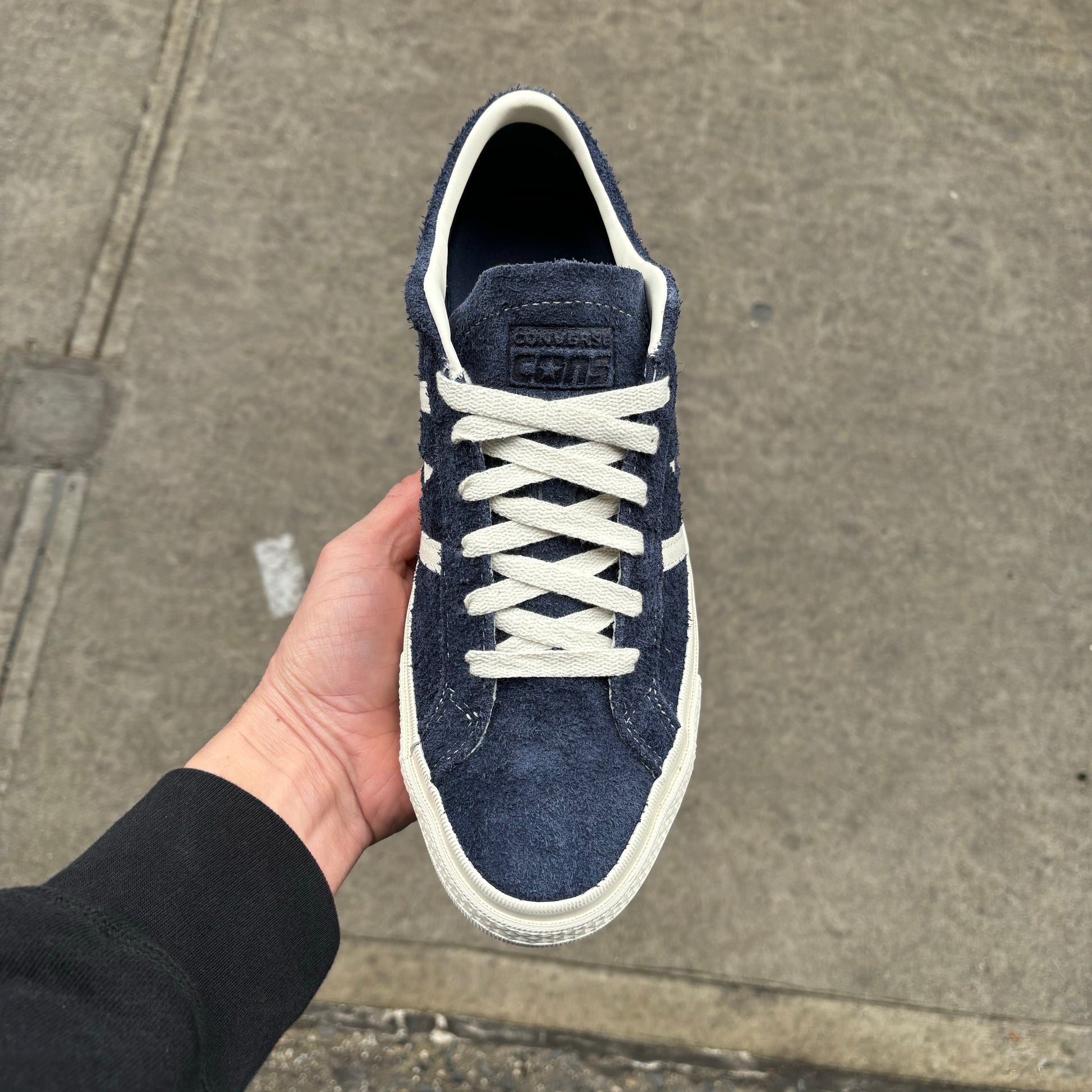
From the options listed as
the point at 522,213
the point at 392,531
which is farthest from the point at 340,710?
the point at 522,213

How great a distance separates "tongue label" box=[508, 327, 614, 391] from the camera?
38.5 inches

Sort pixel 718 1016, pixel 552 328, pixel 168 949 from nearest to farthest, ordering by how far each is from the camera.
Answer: pixel 168 949 < pixel 552 328 < pixel 718 1016

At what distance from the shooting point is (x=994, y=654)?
5.52 feet

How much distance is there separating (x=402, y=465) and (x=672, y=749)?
0.96 m

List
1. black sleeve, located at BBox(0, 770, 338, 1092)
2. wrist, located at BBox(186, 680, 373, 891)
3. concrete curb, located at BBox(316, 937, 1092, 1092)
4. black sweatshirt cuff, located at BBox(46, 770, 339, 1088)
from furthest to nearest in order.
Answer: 1. concrete curb, located at BBox(316, 937, 1092, 1092)
2. wrist, located at BBox(186, 680, 373, 891)
3. black sweatshirt cuff, located at BBox(46, 770, 339, 1088)
4. black sleeve, located at BBox(0, 770, 338, 1092)

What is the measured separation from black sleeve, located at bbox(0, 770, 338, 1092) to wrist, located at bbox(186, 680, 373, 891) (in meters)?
0.12

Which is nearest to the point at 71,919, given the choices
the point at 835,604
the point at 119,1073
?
the point at 119,1073

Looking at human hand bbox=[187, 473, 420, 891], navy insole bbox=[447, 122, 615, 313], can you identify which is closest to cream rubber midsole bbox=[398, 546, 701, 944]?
human hand bbox=[187, 473, 420, 891]

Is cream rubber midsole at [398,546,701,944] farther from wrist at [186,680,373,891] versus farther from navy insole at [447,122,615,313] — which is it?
navy insole at [447,122,615,313]

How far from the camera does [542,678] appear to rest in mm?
993

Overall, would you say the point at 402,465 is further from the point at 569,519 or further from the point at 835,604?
the point at 835,604

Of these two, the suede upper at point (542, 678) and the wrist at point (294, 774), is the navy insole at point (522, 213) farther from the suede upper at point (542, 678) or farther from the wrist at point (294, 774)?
the wrist at point (294, 774)

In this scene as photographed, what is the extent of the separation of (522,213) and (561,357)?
0.34 meters

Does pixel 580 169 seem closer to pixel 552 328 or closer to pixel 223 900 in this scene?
pixel 552 328
